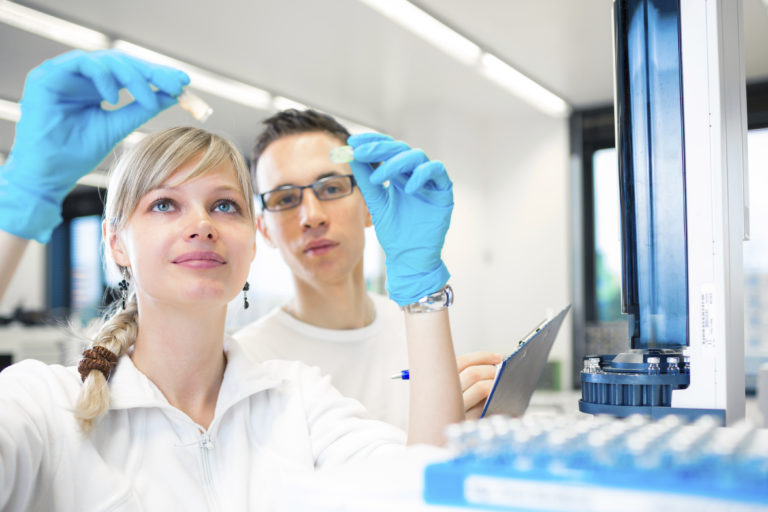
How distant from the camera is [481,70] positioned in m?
4.50

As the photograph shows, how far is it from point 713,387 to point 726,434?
32 cm

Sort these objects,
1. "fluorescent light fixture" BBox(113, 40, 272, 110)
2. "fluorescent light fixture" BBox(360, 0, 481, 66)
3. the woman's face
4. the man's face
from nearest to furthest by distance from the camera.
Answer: the woman's face
the man's face
"fluorescent light fixture" BBox(360, 0, 481, 66)
"fluorescent light fixture" BBox(113, 40, 272, 110)

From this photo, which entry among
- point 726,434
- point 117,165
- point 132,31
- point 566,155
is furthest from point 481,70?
point 726,434

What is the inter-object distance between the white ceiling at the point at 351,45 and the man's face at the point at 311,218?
4.91 feet

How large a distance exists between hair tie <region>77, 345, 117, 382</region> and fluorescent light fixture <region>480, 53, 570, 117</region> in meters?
3.68

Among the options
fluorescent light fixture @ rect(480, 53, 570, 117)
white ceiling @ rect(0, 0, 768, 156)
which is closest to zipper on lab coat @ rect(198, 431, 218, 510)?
white ceiling @ rect(0, 0, 768, 156)

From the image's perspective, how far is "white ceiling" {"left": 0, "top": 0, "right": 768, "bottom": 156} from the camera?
Result: 3510mm

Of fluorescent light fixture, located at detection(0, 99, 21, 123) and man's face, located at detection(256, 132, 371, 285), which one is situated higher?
fluorescent light fixture, located at detection(0, 99, 21, 123)

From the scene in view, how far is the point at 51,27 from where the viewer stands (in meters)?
3.47

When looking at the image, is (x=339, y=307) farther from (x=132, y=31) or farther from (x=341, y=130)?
(x=132, y=31)

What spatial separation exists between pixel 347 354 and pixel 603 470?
1232 millimetres

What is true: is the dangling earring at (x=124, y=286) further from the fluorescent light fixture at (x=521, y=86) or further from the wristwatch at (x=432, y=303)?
the fluorescent light fixture at (x=521, y=86)

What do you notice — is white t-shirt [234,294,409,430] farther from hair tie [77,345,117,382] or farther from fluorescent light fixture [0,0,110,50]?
fluorescent light fixture [0,0,110,50]

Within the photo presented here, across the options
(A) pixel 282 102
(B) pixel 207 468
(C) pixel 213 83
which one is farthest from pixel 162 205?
(A) pixel 282 102
